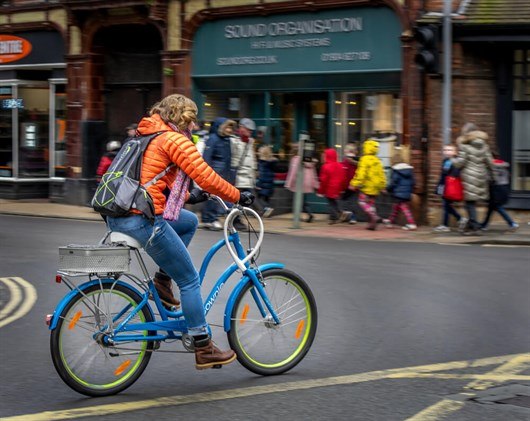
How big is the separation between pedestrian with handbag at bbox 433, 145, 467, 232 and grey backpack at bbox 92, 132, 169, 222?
1158 cm

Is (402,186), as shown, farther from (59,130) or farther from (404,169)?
(59,130)

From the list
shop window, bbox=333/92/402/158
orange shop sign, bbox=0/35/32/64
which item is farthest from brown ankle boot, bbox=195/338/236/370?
orange shop sign, bbox=0/35/32/64

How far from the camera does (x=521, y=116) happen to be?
18.7m

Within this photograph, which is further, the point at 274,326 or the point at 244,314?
the point at 274,326

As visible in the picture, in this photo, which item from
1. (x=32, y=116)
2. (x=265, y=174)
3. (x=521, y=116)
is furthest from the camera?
(x=32, y=116)

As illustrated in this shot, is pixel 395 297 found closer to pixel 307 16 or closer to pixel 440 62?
pixel 440 62

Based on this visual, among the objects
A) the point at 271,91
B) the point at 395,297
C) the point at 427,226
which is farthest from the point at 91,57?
the point at 395,297

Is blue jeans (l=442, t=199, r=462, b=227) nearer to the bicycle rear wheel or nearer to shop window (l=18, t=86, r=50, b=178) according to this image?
the bicycle rear wheel

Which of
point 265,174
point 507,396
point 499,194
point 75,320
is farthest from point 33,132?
point 507,396

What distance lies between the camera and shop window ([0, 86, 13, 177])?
85.2 feet

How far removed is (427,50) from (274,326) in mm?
11672

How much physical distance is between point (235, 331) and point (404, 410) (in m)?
1.24

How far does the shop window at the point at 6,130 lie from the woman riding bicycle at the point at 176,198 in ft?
67.6

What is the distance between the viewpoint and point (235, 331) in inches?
249
